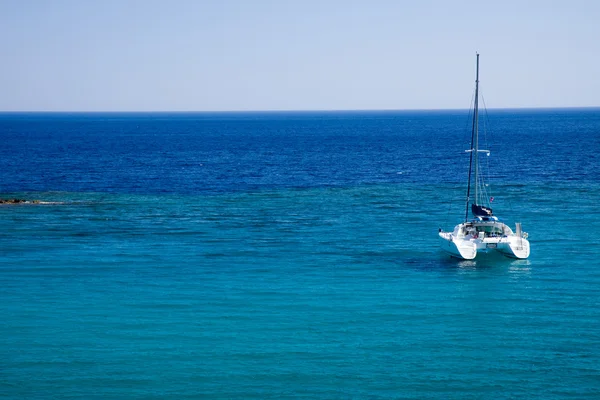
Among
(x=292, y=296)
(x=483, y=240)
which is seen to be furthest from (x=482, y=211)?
(x=292, y=296)

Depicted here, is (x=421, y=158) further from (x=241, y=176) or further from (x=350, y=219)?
(x=350, y=219)

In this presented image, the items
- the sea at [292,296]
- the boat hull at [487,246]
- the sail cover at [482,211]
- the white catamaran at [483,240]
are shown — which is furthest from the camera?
the sail cover at [482,211]

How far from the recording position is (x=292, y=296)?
46.0 metres

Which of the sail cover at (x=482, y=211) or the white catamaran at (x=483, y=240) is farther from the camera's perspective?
the sail cover at (x=482, y=211)

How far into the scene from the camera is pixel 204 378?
33.2m

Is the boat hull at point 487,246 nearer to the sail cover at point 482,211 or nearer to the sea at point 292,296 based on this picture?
the sea at point 292,296

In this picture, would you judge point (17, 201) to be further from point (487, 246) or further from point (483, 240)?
point (487, 246)

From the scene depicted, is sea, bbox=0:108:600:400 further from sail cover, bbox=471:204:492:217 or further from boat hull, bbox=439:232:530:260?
sail cover, bbox=471:204:492:217

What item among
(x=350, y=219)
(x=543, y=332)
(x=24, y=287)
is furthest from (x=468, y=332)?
(x=350, y=219)

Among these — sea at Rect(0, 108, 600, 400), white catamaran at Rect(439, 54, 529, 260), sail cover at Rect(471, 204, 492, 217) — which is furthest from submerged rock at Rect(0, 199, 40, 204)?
sail cover at Rect(471, 204, 492, 217)

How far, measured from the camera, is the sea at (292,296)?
3319cm

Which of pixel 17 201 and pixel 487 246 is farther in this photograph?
pixel 17 201

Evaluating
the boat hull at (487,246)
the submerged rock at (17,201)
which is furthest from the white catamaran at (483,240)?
the submerged rock at (17,201)

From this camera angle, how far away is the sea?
33188 mm
